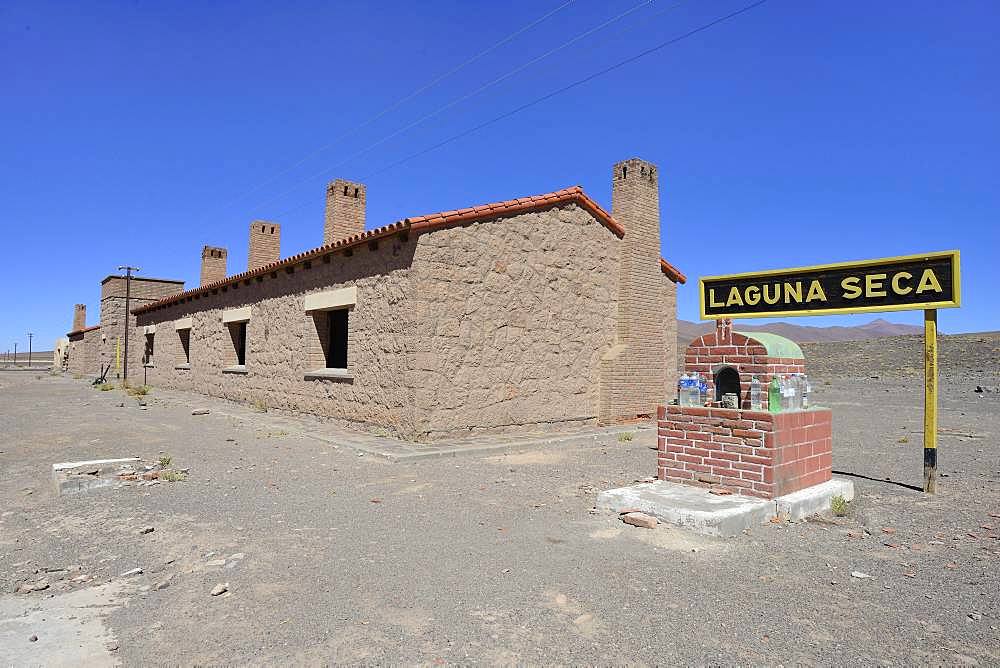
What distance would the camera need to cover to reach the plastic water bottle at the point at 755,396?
564 centimetres

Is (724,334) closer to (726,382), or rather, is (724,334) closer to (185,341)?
(726,382)

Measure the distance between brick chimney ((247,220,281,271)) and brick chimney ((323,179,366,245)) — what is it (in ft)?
16.6

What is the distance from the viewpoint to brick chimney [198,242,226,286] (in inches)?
936

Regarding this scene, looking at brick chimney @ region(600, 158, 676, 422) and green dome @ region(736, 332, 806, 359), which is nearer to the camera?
green dome @ region(736, 332, 806, 359)

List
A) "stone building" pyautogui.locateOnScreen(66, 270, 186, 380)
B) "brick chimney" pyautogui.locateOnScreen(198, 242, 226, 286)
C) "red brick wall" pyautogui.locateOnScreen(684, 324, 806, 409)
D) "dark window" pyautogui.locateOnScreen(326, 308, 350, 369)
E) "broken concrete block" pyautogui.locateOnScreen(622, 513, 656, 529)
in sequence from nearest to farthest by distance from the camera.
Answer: "broken concrete block" pyautogui.locateOnScreen(622, 513, 656, 529) → "red brick wall" pyautogui.locateOnScreen(684, 324, 806, 409) → "dark window" pyautogui.locateOnScreen(326, 308, 350, 369) → "brick chimney" pyautogui.locateOnScreen(198, 242, 226, 286) → "stone building" pyautogui.locateOnScreen(66, 270, 186, 380)

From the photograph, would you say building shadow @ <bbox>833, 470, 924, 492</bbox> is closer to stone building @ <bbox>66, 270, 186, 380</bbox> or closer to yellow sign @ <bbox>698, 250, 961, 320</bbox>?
yellow sign @ <bbox>698, 250, 961, 320</bbox>

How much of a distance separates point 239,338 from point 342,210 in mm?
5586

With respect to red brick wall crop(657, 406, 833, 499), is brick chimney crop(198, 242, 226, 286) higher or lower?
higher

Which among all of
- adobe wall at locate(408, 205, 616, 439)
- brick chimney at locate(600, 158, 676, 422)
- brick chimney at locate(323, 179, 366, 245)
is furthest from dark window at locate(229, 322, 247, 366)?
brick chimney at locate(600, 158, 676, 422)

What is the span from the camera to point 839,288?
258 inches

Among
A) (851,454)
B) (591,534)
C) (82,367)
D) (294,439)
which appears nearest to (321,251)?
(294,439)

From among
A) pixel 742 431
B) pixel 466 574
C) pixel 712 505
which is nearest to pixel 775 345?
pixel 742 431

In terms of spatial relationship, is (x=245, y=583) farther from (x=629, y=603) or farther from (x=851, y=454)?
(x=851, y=454)

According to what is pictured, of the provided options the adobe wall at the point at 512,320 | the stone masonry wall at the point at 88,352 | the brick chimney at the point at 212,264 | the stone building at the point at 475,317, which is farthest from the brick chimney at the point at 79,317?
the adobe wall at the point at 512,320
